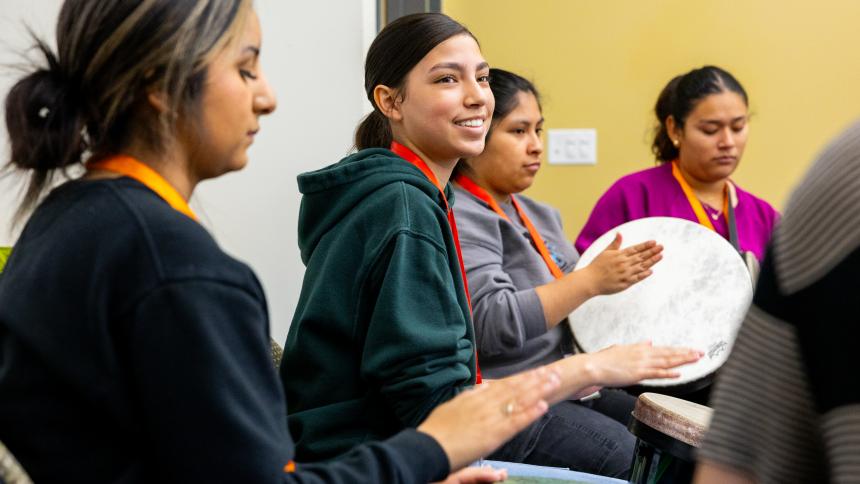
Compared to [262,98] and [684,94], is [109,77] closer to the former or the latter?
[262,98]

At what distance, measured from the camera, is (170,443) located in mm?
965

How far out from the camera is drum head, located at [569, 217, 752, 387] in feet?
8.11

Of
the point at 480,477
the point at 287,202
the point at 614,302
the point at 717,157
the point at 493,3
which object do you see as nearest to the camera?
the point at 480,477

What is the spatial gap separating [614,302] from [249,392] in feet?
5.49

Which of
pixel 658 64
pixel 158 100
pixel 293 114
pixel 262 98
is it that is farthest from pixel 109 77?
pixel 658 64

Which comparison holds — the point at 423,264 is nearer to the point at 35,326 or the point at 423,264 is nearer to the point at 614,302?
the point at 35,326

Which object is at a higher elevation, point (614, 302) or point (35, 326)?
point (35, 326)

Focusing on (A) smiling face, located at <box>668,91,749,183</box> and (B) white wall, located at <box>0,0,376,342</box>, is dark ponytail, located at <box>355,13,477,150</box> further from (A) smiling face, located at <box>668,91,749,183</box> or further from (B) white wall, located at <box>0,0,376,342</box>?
(A) smiling face, located at <box>668,91,749,183</box>

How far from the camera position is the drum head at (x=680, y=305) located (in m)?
2.47

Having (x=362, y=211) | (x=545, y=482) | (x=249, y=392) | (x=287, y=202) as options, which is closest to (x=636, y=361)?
(x=545, y=482)

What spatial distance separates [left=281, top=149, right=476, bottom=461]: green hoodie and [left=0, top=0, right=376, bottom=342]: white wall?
1.15 meters


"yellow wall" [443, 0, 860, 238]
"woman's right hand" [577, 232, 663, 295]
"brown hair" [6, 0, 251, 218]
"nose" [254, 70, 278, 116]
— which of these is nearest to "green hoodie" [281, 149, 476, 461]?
"nose" [254, 70, 278, 116]

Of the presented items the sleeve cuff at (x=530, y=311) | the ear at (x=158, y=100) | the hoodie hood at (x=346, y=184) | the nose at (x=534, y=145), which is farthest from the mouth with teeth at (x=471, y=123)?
the ear at (x=158, y=100)

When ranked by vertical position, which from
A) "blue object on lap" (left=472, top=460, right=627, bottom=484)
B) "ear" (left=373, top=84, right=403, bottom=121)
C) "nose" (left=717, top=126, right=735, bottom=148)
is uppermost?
"ear" (left=373, top=84, right=403, bottom=121)
